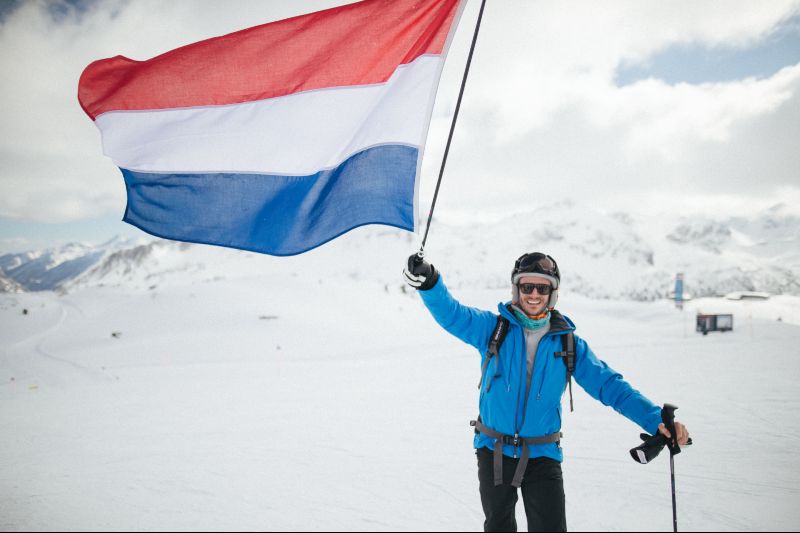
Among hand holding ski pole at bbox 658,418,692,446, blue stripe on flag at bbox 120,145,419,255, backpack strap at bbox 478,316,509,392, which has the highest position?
blue stripe on flag at bbox 120,145,419,255

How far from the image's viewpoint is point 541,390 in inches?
112

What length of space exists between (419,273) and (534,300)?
85 centimetres

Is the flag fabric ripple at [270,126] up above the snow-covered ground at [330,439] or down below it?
above

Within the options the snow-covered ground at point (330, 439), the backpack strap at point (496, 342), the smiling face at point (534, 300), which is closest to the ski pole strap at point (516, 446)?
the backpack strap at point (496, 342)

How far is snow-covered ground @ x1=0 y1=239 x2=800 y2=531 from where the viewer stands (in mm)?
4309

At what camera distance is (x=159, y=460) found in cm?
560

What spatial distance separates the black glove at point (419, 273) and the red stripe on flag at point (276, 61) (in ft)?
6.14

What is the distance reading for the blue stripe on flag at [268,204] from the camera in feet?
12.4

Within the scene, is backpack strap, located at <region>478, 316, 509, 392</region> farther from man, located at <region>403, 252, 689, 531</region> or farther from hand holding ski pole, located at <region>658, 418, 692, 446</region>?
hand holding ski pole, located at <region>658, 418, 692, 446</region>

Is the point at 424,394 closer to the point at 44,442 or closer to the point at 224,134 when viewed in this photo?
the point at 44,442

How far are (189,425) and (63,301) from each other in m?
35.7

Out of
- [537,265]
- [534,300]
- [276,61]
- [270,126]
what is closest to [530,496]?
[534,300]

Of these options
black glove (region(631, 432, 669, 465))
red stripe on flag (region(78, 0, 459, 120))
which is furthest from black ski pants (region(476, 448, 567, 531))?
red stripe on flag (region(78, 0, 459, 120))

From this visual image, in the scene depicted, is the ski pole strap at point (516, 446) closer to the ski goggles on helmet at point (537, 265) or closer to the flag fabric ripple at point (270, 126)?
the ski goggles on helmet at point (537, 265)
